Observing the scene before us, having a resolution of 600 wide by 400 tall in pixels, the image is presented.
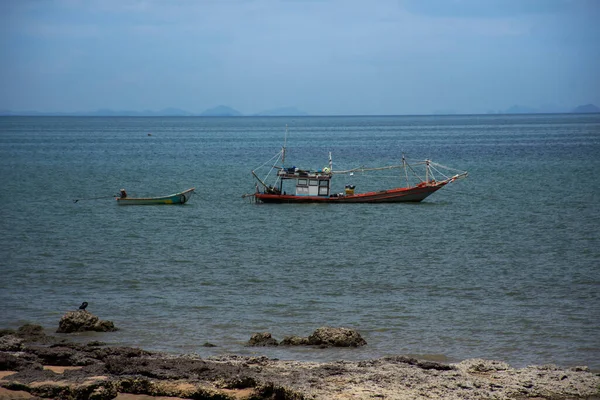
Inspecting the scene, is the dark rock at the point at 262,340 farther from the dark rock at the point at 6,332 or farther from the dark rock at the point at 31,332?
the dark rock at the point at 6,332

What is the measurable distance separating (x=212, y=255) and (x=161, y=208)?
15.5 metres

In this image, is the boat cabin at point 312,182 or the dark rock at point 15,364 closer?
the dark rock at point 15,364

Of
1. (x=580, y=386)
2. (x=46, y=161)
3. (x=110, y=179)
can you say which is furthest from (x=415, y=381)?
(x=46, y=161)

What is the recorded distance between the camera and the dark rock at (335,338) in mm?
15648

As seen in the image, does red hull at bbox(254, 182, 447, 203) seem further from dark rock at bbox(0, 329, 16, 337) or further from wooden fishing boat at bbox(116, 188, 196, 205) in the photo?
dark rock at bbox(0, 329, 16, 337)

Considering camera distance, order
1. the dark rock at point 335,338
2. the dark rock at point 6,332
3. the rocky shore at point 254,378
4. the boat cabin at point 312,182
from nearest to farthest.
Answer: the rocky shore at point 254,378
the dark rock at point 335,338
the dark rock at point 6,332
the boat cabin at point 312,182

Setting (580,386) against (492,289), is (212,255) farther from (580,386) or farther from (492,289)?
(580,386)

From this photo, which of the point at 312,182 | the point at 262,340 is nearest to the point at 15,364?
the point at 262,340

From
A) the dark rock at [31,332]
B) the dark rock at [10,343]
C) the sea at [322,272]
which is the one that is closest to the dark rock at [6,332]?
the dark rock at [31,332]

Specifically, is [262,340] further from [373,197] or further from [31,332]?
[373,197]

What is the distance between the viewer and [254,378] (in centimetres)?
1224

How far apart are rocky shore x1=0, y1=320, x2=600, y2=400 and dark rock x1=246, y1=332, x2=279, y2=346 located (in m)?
1.62

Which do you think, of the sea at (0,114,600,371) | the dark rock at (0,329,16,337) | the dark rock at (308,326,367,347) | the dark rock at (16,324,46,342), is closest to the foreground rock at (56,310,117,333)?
the sea at (0,114,600,371)

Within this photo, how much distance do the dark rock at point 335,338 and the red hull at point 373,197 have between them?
25775 millimetres
